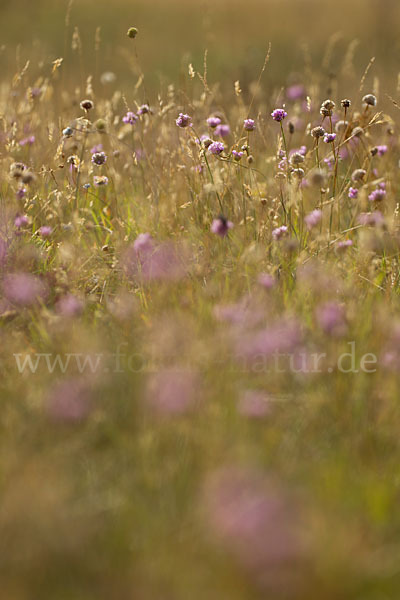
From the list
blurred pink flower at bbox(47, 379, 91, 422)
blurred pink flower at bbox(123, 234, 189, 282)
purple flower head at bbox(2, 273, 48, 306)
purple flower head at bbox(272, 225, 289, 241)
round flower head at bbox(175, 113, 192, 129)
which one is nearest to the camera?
blurred pink flower at bbox(47, 379, 91, 422)

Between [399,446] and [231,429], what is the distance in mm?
404

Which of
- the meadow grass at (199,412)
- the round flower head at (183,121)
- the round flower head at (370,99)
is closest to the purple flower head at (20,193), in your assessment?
the meadow grass at (199,412)

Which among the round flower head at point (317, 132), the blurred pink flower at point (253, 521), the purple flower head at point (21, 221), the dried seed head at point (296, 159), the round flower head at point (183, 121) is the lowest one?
the blurred pink flower at point (253, 521)

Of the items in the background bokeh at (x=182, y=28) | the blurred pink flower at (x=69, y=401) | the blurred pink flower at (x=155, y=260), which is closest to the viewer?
the blurred pink flower at (x=69, y=401)

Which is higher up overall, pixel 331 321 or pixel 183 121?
pixel 183 121

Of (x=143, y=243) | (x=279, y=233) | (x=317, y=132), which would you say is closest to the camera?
(x=143, y=243)

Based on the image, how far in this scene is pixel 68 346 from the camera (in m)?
1.79

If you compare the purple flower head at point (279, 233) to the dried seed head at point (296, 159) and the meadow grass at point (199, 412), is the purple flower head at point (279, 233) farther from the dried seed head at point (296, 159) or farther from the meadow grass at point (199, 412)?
the dried seed head at point (296, 159)

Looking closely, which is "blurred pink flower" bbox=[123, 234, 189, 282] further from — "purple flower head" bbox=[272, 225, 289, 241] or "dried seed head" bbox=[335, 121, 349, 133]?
"dried seed head" bbox=[335, 121, 349, 133]

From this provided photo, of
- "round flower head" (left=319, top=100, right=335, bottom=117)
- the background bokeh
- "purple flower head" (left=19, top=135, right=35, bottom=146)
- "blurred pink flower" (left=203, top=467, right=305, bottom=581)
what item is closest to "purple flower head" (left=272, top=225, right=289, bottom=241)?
"round flower head" (left=319, top=100, right=335, bottom=117)

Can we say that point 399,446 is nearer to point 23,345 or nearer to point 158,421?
point 158,421

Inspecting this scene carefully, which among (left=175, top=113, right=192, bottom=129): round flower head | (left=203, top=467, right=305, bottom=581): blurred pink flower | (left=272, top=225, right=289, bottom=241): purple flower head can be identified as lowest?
(left=203, top=467, right=305, bottom=581): blurred pink flower

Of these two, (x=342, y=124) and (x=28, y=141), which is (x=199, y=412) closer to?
(x=342, y=124)

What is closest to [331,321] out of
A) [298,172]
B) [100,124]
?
[298,172]
